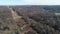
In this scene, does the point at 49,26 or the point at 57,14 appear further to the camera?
the point at 57,14

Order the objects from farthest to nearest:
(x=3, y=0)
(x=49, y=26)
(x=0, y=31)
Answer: (x=3, y=0) < (x=49, y=26) < (x=0, y=31)

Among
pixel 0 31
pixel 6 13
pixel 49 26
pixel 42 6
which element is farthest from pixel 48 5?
pixel 0 31

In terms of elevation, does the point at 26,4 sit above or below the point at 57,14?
above

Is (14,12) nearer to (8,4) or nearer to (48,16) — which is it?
(8,4)

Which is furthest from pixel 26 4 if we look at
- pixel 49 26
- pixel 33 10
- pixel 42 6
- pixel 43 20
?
pixel 49 26

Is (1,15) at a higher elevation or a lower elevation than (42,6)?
lower

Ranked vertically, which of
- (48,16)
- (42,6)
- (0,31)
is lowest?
(0,31)

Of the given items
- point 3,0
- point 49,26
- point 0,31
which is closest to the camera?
point 0,31

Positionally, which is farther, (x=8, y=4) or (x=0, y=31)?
(x=8, y=4)

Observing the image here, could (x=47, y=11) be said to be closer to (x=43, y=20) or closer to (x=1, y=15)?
(x=43, y=20)
